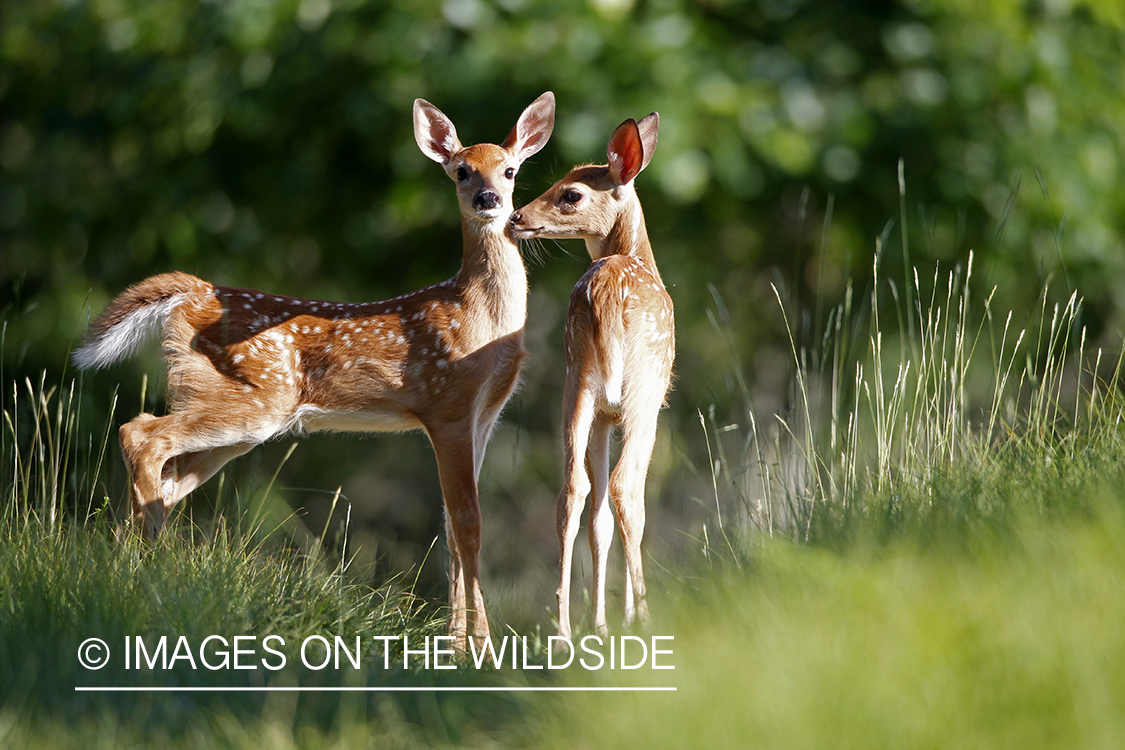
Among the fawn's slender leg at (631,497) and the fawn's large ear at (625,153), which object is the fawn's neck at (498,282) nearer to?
the fawn's large ear at (625,153)

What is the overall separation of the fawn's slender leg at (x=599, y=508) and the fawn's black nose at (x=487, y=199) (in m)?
0.74

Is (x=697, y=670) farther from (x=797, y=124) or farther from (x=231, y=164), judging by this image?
(x=231, y=164)

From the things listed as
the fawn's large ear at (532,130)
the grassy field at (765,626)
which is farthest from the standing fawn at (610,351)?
the grassy field at (765,626)

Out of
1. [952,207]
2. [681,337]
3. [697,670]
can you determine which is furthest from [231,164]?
[697,670]

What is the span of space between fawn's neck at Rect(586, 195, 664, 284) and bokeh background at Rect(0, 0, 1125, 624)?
1216 millimetres

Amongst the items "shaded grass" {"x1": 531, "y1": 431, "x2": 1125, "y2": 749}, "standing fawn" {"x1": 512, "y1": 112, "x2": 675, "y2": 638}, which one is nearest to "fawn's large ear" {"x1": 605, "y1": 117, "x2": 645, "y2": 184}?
"standing fawn" {"x1": 512, "y1": 112, "x2": 675, "y2": 638}

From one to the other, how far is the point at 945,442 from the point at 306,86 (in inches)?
141

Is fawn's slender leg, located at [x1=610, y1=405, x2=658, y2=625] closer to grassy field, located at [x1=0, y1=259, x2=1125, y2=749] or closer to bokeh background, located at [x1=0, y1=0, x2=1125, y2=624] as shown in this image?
grassy field, located at [x1=0, y1=259, x2=1125, y2=749]

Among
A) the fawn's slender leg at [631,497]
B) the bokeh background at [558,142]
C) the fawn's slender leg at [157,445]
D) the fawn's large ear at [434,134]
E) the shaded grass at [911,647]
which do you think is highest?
the bokeh background at [558,142]

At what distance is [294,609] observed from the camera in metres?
3.41

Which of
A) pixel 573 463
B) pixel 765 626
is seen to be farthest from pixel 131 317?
pixel 765 626

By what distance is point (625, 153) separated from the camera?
131 inches

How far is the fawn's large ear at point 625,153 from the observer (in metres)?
3.25

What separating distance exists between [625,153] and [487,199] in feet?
1.48
